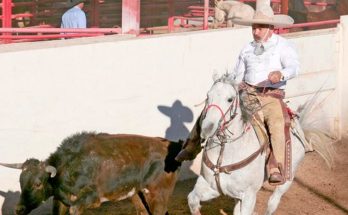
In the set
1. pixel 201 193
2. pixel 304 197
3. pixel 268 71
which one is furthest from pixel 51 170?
pixel 304 197

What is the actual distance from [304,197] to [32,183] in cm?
426

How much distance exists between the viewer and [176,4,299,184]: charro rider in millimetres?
7523

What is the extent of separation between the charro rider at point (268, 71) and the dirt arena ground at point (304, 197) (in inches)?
70.1

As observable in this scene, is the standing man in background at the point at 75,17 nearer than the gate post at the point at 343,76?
Yes

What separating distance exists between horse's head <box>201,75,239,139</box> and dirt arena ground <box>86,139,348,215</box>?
97.9 inches

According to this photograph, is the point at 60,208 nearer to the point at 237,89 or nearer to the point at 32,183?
the point at 32,183

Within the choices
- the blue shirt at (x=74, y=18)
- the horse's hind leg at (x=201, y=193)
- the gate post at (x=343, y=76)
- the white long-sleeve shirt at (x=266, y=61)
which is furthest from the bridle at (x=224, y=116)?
the gate post at (x=343, y=76)

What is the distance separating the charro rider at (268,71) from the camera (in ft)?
24.7

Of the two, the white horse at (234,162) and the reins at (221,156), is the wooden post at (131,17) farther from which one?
the reins at (221,156)

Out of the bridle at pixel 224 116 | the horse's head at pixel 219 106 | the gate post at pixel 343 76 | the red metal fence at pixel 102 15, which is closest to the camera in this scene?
the horse's head at pixel 219 106

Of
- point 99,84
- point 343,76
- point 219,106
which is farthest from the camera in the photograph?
point 343,76

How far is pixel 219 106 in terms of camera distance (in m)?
6.70

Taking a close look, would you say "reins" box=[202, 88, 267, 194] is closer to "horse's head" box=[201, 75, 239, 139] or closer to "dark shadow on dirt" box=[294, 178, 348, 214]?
"horse's head" box=[201, 75, 239, 139]

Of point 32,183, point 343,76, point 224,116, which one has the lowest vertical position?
point 32,183
